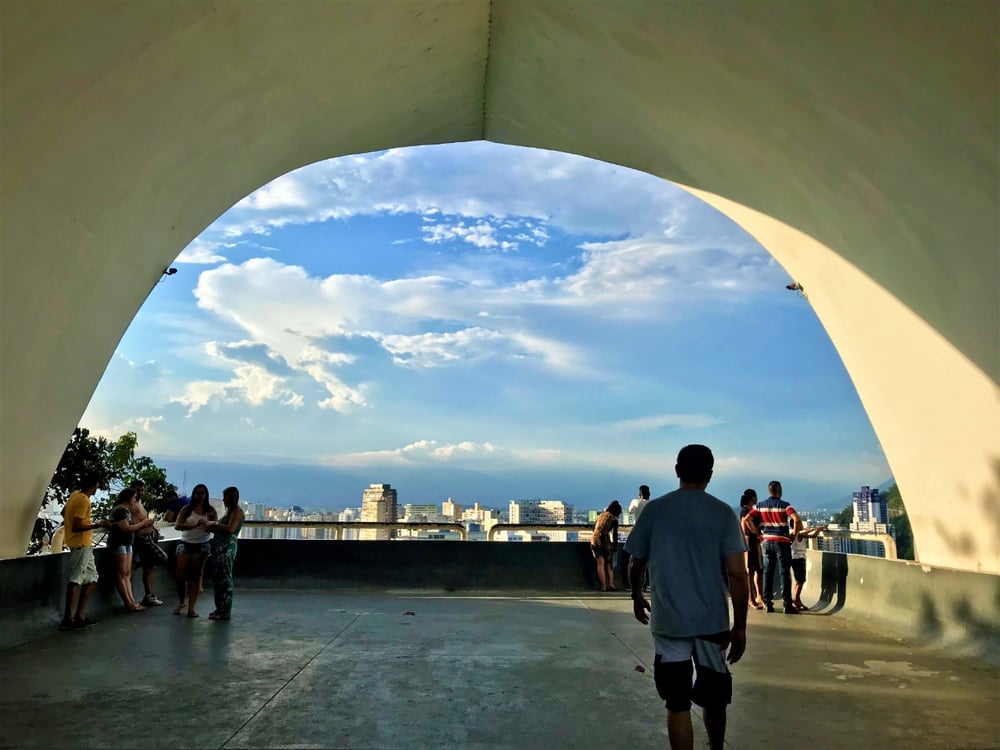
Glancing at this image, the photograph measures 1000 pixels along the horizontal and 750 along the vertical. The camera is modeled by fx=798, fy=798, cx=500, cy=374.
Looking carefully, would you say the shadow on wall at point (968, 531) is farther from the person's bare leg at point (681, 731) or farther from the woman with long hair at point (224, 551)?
the woman with long hair at point (224, 551)

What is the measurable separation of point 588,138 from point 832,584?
7843 mm

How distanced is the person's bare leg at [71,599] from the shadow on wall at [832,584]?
1017 centimetres

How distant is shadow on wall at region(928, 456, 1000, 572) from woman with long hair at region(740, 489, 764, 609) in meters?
3.09

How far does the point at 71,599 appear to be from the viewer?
9.39 m

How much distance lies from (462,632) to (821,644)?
4172 millimetres

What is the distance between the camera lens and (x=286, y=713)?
5.84m

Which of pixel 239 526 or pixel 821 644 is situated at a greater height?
pixel 239 526

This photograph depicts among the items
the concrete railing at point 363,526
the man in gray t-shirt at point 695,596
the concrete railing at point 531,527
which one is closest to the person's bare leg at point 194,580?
the concrete railing at point 363,526

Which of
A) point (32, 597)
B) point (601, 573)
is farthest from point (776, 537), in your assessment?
point (32, 597)

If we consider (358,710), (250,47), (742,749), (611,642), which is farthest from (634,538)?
(250,47)

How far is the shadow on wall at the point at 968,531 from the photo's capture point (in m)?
8.08

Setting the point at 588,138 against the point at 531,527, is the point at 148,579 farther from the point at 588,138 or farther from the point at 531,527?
the point at 588,138

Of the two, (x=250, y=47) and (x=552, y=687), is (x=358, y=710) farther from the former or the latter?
(x=250, y=47)

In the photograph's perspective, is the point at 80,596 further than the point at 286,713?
Yes
